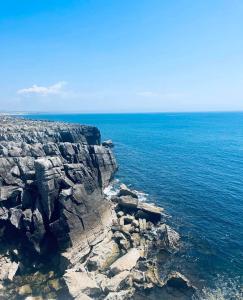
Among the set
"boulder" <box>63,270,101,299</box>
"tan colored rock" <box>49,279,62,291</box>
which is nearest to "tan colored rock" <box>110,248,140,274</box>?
"boulder" <box>63,270,101,299</box>

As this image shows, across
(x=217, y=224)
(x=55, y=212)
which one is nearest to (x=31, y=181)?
(x=55, y=212)

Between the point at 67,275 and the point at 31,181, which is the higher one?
the point at 31,181

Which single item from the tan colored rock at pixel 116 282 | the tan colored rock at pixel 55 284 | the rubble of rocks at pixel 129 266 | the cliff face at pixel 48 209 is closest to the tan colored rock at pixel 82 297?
the rubble of rocks at pixel 129 266

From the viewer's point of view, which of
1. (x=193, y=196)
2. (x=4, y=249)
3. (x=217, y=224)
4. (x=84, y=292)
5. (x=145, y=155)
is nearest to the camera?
(x=84, y=292)

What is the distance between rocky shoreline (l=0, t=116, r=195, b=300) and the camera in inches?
1558

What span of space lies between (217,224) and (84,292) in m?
32.0

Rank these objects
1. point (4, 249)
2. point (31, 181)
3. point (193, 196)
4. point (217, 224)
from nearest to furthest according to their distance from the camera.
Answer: point (4, 249) < point (31, 181) < point (217, 224) < point (193, 196)

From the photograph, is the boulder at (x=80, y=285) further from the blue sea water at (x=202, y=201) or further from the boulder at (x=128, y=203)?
the boulder at (x=128, y=203)

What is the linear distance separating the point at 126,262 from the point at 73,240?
934 cm

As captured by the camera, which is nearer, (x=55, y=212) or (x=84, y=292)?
(x=84, y=292)

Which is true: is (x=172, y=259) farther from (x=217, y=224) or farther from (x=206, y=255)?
(x=217, y=224)

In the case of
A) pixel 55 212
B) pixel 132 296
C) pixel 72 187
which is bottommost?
pixel 132 296

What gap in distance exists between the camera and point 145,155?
4946 inches

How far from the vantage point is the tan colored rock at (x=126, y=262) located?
137 feet
